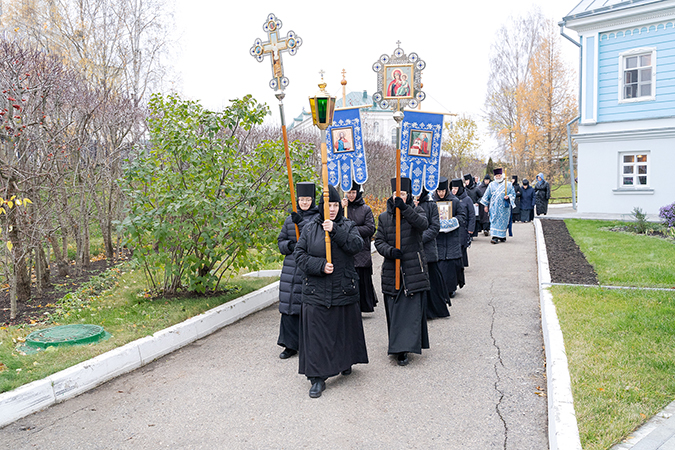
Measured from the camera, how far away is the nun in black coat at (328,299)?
196 inches

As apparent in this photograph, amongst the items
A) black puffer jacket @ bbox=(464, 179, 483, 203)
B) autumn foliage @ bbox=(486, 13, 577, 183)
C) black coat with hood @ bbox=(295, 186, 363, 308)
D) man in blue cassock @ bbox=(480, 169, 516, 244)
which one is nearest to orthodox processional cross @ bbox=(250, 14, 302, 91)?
black coat with hood @ bbox=(295, 186, 363, 308)

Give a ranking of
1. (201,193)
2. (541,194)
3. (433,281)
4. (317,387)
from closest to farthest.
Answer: (317,387), (433,281), (201,193), (541,194)

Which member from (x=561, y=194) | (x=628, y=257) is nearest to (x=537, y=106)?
(x=561, y=194)

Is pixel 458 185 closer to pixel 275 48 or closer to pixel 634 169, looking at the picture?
pixel 275 48

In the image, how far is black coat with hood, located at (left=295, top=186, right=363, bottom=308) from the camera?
16.5ft

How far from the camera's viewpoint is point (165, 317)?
277 inches

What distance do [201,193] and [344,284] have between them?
3.44 metres

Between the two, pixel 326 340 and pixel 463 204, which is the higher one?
pixel 463 204

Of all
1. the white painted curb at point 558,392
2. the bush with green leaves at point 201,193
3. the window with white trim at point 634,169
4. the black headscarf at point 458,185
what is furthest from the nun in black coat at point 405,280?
the window with white trim at point 634,169

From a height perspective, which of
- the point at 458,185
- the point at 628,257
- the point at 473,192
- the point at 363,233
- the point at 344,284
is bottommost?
the point at 628,257

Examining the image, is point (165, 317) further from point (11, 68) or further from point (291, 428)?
point (11, 68)

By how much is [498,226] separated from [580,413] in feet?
38.2

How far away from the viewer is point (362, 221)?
24.2ft

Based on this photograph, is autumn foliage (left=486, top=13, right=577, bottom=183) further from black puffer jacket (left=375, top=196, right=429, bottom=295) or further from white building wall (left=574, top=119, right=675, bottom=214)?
black puffer jacket (left=375, top=196, right=429, bottom=295)
